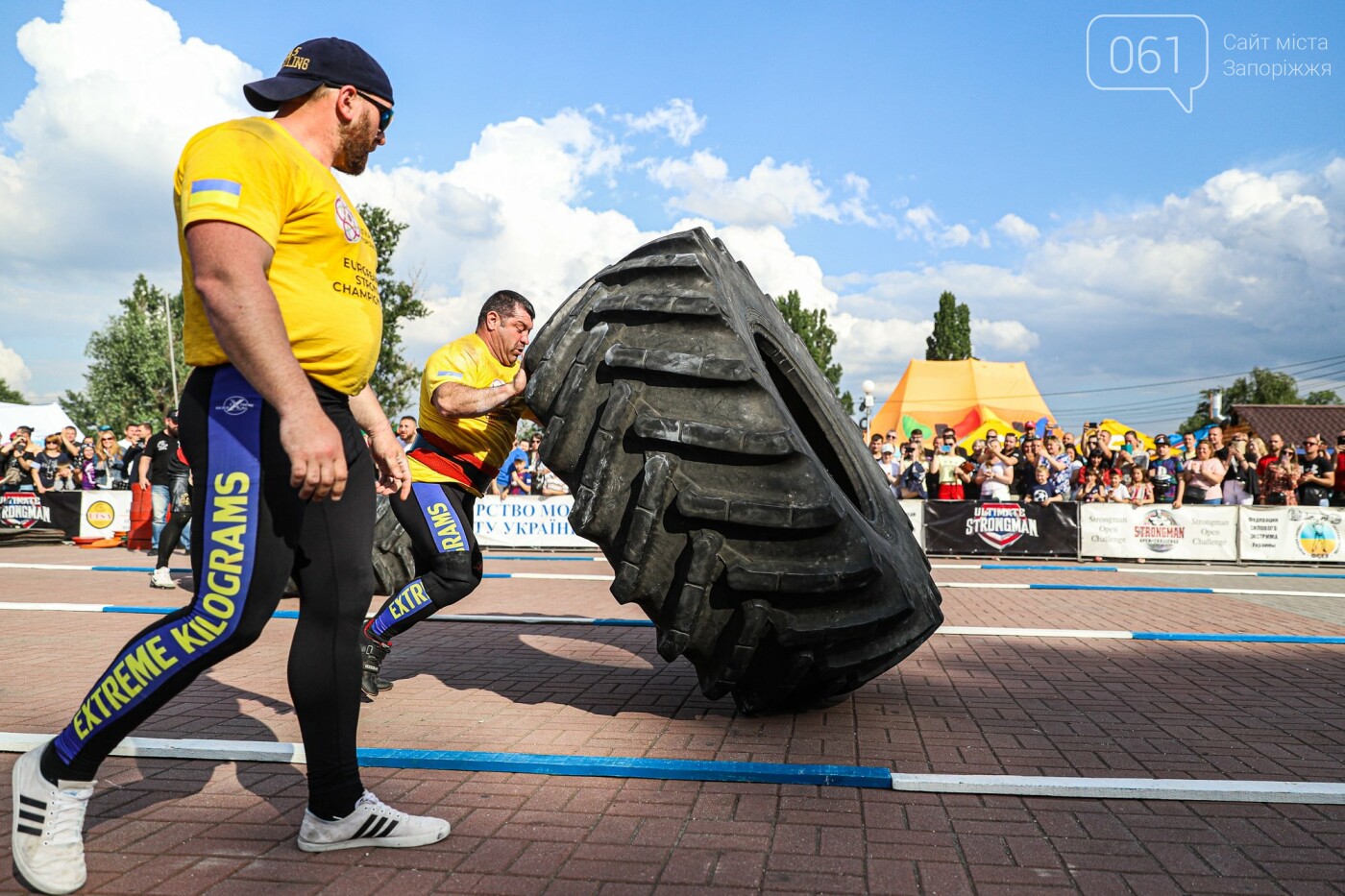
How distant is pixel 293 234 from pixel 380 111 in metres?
0.52

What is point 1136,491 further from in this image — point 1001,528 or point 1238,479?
point 1001,528

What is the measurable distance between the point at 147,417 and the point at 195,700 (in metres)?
54.5

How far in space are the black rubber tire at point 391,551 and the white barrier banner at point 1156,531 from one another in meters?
10.5

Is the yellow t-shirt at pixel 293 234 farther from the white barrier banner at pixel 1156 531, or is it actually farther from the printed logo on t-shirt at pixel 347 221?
the white barrier banner at pixel 1156 531

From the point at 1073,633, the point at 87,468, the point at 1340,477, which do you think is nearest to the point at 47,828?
the point at 1073,633

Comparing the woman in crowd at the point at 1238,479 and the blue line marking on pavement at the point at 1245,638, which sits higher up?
the woman in crowd at the point at 1238,479

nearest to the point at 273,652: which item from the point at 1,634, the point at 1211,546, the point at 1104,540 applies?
the point at 1,634

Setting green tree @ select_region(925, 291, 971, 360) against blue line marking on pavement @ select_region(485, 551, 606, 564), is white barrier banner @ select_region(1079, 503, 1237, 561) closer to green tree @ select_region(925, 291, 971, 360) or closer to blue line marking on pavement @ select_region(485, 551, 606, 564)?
blue line marking on pavement @ select_region(485, 551, 606, 564)

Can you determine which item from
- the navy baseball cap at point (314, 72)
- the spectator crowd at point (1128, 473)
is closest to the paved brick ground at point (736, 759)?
the navy baseball cap at point (314, 72)

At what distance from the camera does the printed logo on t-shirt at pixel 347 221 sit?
2.58 metres

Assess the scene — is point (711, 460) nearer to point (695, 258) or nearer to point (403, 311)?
point (695, 258)

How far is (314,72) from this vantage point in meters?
2.62

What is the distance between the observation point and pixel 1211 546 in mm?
13570

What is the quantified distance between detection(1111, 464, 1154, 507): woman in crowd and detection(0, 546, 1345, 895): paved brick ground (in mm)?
8291
